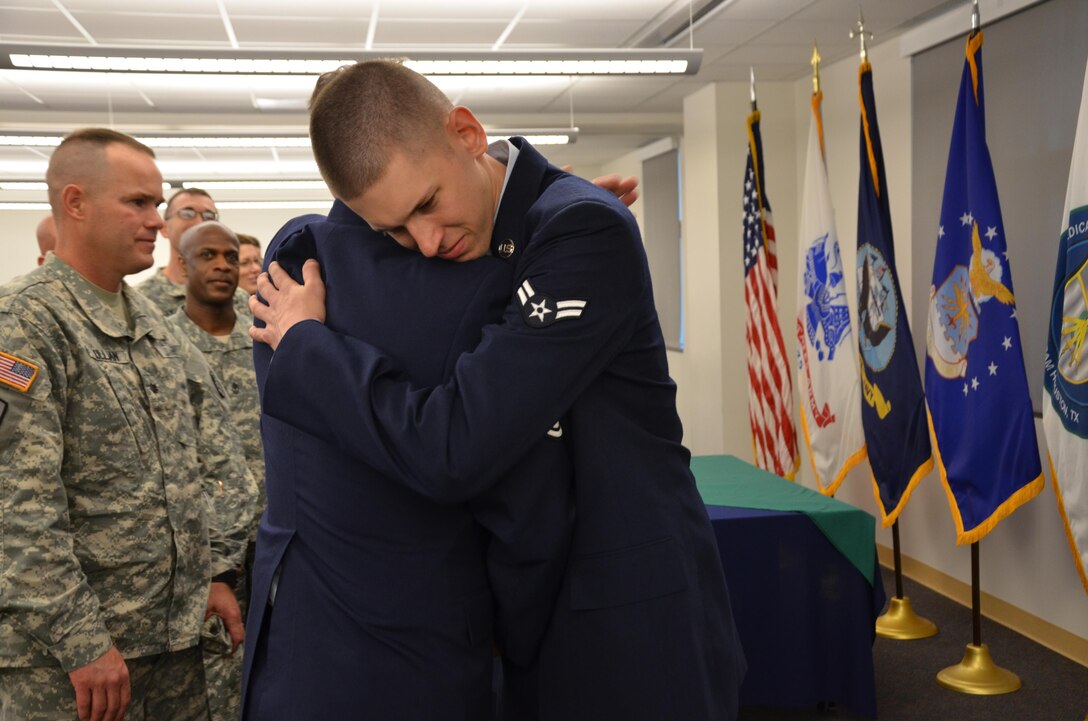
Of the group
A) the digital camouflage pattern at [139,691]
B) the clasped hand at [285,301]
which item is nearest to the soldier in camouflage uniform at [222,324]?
the digital camouflage pattern at [139,691]

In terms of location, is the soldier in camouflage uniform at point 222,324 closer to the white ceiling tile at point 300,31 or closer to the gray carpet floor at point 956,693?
the gray carpet floor at point 956,693

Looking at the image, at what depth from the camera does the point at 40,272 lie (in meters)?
2.02

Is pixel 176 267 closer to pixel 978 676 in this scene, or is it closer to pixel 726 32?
pixel 726 32

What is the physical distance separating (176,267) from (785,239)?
454 cm

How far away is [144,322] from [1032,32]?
13.7 feet

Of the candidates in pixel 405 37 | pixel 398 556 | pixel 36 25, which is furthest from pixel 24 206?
pixel 398 556

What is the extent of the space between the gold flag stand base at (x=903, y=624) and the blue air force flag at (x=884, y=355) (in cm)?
50

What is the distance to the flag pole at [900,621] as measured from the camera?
4637 mm

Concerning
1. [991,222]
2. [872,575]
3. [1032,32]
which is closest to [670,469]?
[872,575]

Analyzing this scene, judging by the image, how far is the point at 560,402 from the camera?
3.56 feet

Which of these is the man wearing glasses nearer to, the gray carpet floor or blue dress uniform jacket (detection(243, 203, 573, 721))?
blue dress uniform jacket (detection(243, 203, 573, 721))

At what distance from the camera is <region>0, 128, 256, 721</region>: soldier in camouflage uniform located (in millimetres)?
1793

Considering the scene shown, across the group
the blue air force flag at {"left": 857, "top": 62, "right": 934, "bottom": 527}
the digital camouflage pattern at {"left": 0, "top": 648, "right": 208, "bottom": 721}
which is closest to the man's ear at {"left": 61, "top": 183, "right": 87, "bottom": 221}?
the digital camouflage pattern at {"left": 0, "top": 648, "right": 208, "bottom": 721}

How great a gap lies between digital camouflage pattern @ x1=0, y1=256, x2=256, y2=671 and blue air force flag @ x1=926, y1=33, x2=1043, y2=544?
297 centimetres
